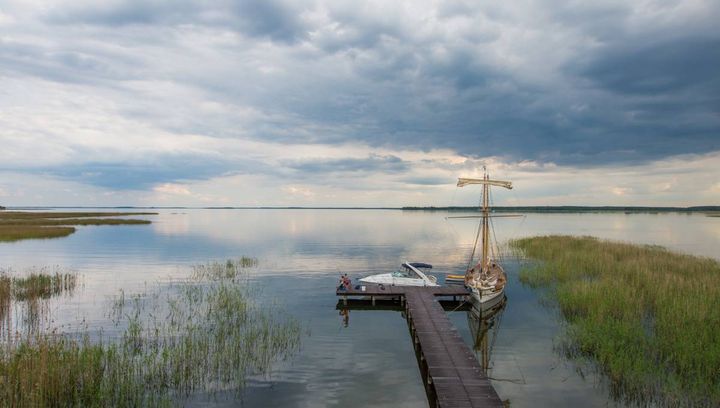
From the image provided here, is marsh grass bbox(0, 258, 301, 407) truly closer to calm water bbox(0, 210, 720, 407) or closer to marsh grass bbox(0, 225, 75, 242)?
calm water bbox(0, 210, 720, 407)

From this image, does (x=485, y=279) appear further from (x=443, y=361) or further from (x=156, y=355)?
(x=156, y=355)

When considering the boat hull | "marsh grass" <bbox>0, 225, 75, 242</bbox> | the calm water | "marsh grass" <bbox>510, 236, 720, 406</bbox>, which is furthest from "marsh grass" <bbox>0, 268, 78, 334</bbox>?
"marsh grass" <bbox>0, 225, 75, 242</bbox>

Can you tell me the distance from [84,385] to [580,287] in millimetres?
33234

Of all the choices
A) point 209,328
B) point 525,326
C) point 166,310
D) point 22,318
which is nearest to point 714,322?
point 525,326

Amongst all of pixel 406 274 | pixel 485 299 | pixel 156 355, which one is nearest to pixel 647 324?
pixel 485 299

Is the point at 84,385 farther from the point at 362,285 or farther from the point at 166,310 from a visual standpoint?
the point at 362,285

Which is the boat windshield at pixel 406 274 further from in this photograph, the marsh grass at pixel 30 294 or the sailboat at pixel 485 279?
the marsh grass at pixel 30 294

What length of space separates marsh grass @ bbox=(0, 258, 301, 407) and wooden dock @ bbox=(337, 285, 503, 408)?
757cm

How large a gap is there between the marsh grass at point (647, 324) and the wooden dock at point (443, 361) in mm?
6128

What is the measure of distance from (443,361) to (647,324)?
590 inches

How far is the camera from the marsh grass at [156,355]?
1625 cm

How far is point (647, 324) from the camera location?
2612cm

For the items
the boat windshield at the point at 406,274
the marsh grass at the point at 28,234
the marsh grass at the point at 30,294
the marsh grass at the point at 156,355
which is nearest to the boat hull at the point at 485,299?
the boat windshield at the point at 406,274

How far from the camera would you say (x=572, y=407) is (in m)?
17.5
